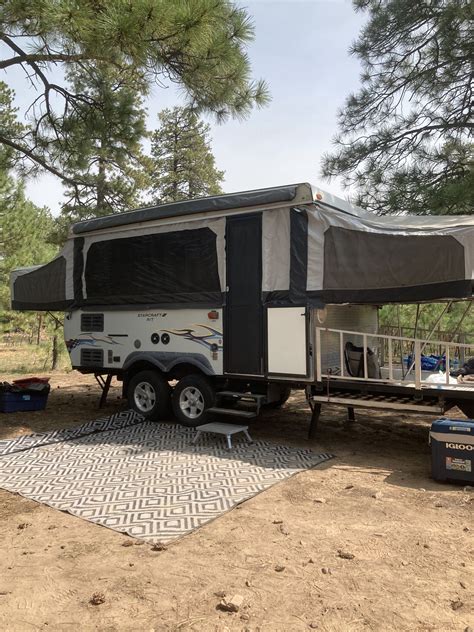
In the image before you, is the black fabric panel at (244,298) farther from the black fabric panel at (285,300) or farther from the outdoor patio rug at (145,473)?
the outdoor patio rug at (145,473)

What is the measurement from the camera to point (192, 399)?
7.61 metres

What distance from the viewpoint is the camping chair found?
700 centimetres

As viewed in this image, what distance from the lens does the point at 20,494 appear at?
4992mm

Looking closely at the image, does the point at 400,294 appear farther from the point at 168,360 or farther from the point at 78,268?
the point at 78,268

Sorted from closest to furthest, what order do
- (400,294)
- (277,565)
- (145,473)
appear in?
(277,565) < (145,473) < (400,294)

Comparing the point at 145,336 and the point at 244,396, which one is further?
the point at 145,336

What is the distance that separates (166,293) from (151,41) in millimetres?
3338

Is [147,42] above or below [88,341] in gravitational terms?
above

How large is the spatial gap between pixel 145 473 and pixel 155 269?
3.39 meters

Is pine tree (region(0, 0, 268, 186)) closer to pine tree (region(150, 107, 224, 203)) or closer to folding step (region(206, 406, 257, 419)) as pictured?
folding step (region(206, 406, 257, 419))

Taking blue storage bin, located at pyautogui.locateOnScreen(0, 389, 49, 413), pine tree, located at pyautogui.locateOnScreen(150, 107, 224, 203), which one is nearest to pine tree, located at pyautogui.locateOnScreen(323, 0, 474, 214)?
blue storage bin, located at pyautogui.locateOnScreen(0, 389, 49, 413)

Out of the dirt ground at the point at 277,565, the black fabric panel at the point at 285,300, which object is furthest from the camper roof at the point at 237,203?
the dirt ground at the point at 277,565

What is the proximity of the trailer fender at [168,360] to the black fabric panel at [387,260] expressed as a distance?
2.08m

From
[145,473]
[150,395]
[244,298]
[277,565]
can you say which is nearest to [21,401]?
[150,395]
